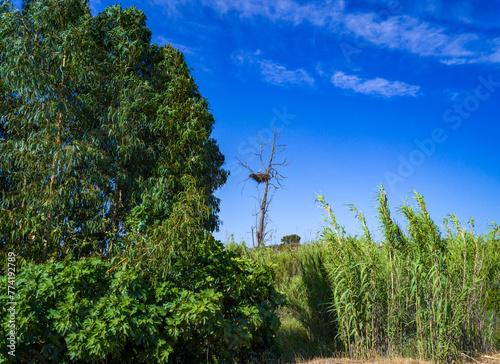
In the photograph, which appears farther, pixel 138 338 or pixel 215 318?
pixel 215 318

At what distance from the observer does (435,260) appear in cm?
527

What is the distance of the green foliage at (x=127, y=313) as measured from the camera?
12.8 ft

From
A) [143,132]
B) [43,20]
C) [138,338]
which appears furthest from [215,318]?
[43,20]

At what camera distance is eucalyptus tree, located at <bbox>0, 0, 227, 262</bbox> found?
19.9 feet

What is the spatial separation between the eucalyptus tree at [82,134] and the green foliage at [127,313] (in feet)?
4.34

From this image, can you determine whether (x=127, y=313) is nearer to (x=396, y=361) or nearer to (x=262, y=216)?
(x=396, y=361)

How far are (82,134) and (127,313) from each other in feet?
13.7

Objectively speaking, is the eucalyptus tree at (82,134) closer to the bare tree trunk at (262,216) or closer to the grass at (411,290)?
the grass at (411,290)

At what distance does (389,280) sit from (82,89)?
20.1 feet

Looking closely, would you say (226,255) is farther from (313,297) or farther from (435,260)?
(435,260)

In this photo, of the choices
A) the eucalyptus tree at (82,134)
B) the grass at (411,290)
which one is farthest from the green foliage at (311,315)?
the eucalyptus tree at (82,134)

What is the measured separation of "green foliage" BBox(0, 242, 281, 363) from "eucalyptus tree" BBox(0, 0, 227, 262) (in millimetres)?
1324

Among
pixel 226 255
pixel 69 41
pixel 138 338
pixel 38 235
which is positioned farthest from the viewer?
pixel 69 41

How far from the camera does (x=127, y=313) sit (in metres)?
3.99
